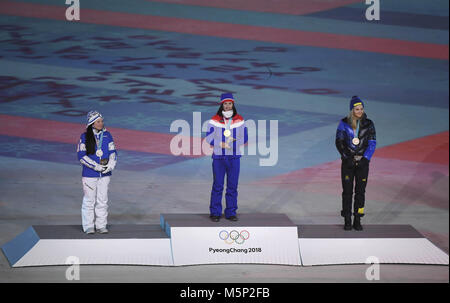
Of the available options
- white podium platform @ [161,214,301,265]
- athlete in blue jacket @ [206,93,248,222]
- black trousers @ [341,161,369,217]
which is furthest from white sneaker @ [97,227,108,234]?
black trousers @ [341,161,369,217]

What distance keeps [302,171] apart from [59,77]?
234 inches

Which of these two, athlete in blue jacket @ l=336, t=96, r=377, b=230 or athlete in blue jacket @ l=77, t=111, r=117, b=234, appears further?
athlete in blue jacket @ l=336, t=96, r=377, b=230

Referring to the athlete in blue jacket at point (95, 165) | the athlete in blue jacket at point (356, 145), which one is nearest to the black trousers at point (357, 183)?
the athlete in blue jacket at point (356, 145)

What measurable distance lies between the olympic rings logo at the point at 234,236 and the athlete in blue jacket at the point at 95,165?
4.72 feet

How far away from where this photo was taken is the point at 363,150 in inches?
384

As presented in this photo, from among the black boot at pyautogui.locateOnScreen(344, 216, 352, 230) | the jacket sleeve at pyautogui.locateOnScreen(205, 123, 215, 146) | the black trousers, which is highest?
the jacket sleeve at pyautogui.locateOnScreen(205, 123, 215, 146)

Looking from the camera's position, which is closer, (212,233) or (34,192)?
(212,233)

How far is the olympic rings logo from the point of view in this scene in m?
9.38

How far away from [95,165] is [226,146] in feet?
5.28

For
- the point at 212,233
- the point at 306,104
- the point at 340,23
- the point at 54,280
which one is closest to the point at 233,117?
the point at 212,233

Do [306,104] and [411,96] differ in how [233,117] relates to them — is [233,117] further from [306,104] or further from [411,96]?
[411,96]

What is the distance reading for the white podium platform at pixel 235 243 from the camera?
30.6ft

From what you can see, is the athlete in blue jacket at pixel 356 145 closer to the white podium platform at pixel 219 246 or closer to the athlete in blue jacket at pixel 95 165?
the white podium platform at pixel 219 246

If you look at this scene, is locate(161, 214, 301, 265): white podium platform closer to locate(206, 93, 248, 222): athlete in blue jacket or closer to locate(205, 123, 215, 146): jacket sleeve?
locate(206, 93, 248, 222): athlete in blue jacket
